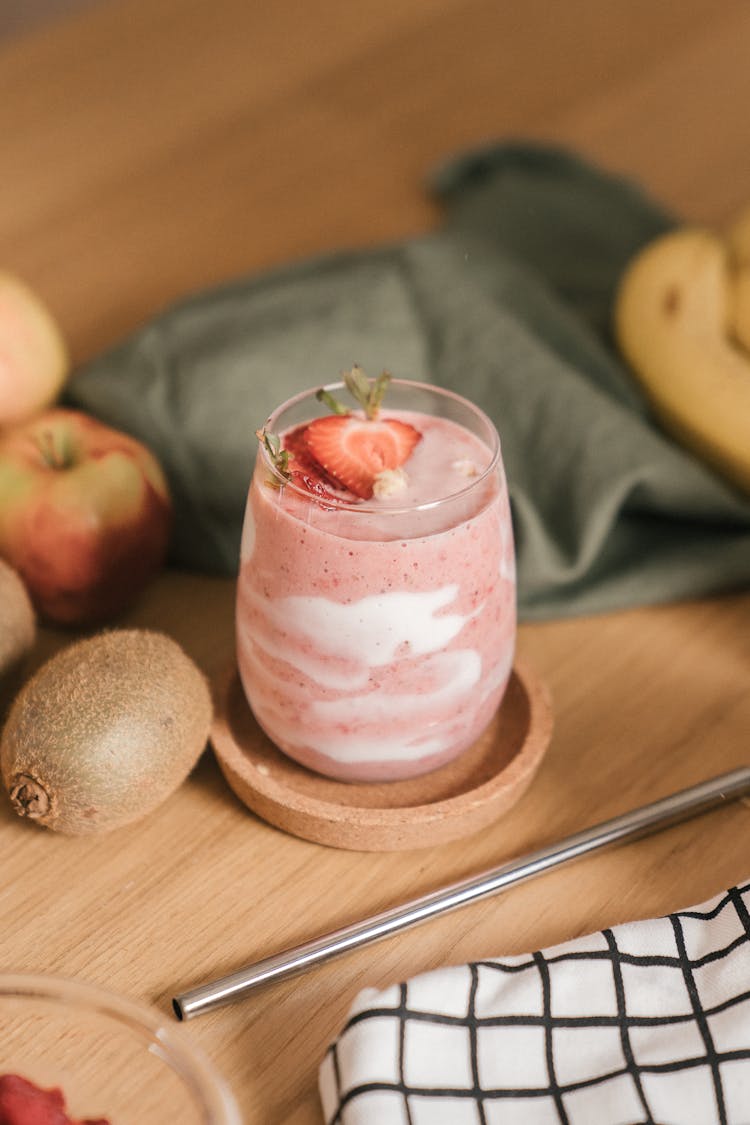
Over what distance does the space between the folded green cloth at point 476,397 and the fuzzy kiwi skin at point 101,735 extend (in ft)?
0.51

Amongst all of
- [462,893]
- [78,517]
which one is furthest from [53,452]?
[462,893]

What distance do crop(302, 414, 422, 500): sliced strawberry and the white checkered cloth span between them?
178 millimetres

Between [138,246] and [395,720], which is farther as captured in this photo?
[138,246]

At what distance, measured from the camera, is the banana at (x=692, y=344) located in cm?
65

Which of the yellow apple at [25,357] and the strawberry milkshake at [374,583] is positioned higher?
the yellow apple at [25,357]

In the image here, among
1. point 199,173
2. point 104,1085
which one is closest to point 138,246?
point 199,173

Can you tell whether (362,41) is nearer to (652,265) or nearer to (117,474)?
(652,265)

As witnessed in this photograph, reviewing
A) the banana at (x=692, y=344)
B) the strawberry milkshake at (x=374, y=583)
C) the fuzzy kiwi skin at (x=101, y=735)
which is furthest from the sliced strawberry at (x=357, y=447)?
the banana at (x=692, y=344)

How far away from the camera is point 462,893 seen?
1.60ft

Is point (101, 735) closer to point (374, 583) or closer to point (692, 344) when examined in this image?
point (374, 583)

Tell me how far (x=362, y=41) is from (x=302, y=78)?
87 millimetres

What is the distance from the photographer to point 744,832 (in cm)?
52

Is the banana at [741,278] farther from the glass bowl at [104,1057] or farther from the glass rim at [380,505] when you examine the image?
the glass bowl at [104,1057]

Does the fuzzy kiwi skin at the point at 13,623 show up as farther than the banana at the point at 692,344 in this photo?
No
